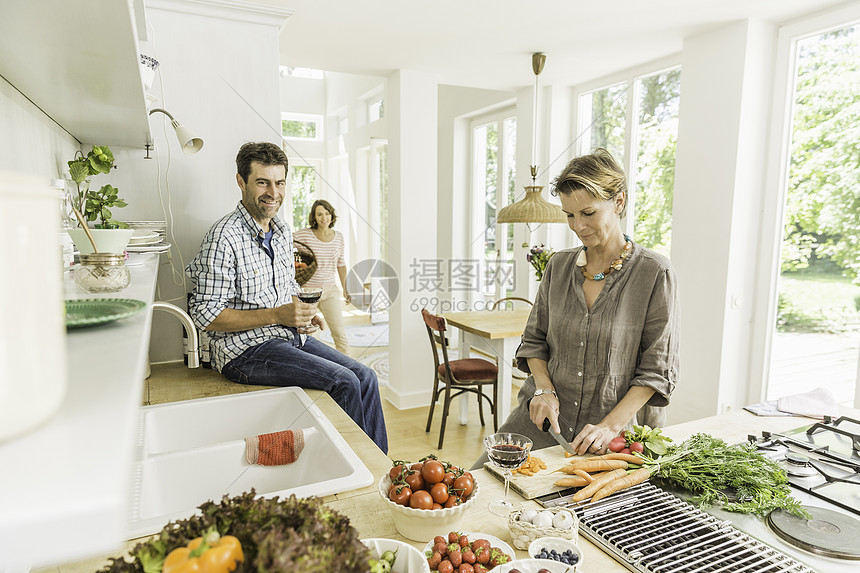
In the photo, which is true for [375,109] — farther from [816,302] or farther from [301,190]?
[816,302]

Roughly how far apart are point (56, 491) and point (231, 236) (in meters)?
2.02

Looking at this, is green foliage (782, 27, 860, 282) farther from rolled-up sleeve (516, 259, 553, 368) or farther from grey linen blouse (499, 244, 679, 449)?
rolled-up sleeve (516, 259, 553, 368)

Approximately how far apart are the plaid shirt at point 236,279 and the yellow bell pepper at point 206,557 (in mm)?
1662

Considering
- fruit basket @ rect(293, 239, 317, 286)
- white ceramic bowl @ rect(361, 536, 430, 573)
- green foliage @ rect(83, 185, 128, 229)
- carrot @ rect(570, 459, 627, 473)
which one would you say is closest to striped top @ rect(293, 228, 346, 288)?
fruit basket @ rect(293, 239, 317, 286)

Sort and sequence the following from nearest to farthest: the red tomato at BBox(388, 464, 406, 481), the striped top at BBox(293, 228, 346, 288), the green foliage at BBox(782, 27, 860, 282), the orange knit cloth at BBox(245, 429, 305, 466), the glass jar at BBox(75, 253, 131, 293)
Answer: the glass jar at BBox(75, 253, 131, 293) < the red tomato at BBox(388, 464, 406, 481) < the orange knit cloth at BBox(245, 429, 305, 466) < the green foliage at BBox(782, 27, 860, 282) < the striped top at BBox(293, 228, 346, 288)

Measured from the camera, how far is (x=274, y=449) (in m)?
1.60

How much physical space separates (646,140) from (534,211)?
4.43 ft

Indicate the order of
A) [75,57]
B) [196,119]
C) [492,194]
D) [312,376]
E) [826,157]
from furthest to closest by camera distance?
[492,194] < [826,157] < [196,119] < [312,376] < [75,57]

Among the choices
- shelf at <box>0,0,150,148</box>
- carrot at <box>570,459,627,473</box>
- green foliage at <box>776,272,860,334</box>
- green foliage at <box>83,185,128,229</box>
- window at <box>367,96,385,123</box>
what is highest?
window at <box>367,96,385,123</box>

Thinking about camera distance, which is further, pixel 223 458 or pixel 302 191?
pixel 302 191

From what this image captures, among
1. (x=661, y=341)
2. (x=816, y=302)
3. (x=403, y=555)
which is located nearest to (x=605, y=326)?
(x=661, y=341)

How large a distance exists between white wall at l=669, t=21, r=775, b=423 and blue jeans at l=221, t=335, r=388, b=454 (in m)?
2.02

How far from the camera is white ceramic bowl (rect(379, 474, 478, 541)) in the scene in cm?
101

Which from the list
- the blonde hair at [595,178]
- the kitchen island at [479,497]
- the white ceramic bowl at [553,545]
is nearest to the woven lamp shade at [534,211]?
the blonde hair at [595,178]
